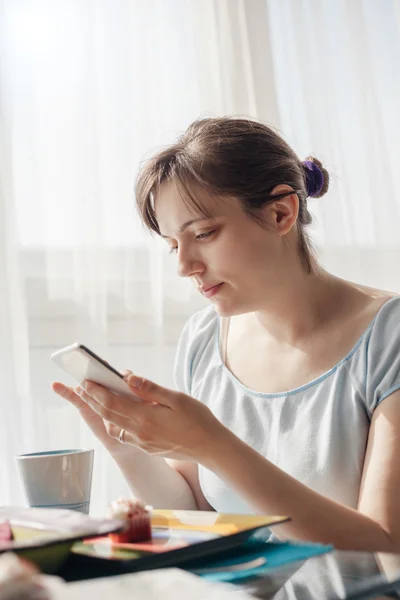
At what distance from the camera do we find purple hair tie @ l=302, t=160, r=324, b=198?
140cm

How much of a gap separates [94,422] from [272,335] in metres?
0.42

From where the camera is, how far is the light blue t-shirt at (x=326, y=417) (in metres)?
1.19

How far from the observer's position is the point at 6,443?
189cm

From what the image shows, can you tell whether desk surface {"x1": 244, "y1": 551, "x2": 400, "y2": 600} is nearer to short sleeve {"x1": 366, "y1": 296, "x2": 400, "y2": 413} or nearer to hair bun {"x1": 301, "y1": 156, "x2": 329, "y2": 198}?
short sleeve {"x1": 366, "y1": 296, "x2": 400, "y2": 413}

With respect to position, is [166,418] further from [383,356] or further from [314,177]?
[314,177]

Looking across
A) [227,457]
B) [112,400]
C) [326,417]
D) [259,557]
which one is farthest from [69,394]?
[259,557]

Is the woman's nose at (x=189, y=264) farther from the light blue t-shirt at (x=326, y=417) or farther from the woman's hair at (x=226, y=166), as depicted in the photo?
the light blue t-shirt at (x=326, y=417)

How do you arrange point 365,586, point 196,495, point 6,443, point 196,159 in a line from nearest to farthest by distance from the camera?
point 365,586 < point 196,159 < point 196,495 < point 6,443

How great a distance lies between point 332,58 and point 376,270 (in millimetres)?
658

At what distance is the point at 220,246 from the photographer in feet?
4.05

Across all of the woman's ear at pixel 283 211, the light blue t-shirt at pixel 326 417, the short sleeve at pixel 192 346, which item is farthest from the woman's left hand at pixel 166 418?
the short sleeve at pixel 192 346

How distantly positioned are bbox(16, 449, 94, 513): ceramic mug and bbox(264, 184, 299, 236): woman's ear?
23.1 inches

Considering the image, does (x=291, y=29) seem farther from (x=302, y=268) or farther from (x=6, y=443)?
(x=6, y=443)

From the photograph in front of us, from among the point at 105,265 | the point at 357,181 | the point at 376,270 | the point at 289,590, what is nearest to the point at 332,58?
the point at 357,181
